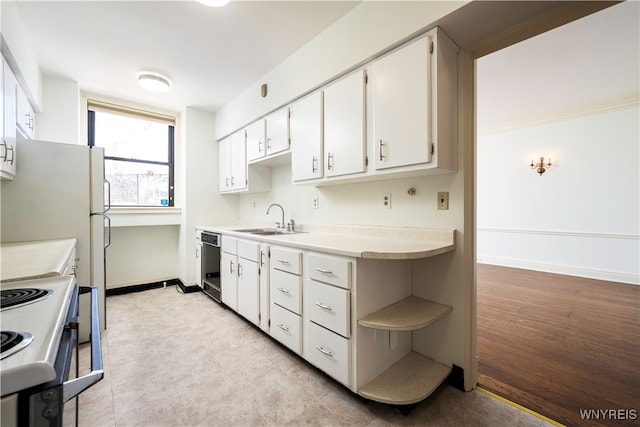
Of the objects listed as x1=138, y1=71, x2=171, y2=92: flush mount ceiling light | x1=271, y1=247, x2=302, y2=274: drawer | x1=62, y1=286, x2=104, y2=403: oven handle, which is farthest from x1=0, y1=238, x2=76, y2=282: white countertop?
x1=138, y1=71, x2=171, y2=92: flush mount ceiling light

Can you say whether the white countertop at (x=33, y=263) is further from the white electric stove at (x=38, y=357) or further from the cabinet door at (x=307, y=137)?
the cabinet door at (x=307, y=137)

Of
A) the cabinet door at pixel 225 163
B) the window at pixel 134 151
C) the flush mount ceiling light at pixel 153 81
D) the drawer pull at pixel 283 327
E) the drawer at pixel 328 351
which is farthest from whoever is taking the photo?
the cabinet door at pixel 225 163

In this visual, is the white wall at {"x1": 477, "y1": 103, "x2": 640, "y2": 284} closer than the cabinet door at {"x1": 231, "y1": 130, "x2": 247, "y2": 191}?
No

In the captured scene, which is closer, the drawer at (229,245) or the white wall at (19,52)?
the white wall at (19,52)

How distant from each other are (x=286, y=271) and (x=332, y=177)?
82 centimetres

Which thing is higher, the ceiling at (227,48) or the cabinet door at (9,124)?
the ceiling at (227,48)

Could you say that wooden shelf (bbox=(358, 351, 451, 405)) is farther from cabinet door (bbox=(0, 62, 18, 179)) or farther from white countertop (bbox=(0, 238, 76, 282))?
cabinet door (bbox=(0, 62, 18, 179))

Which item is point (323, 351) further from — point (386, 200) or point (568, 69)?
point (568, 69)

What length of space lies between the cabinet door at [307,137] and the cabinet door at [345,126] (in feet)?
0.26

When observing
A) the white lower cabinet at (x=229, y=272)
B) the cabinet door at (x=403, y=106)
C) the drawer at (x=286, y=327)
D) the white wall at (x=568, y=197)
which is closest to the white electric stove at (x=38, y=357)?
the drawer at (x=286, y=327)

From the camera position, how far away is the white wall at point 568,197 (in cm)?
395

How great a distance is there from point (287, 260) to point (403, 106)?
4.30 feet

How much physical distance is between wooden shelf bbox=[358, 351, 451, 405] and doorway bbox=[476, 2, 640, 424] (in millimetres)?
384

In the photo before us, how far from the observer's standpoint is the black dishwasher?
3188 mm
